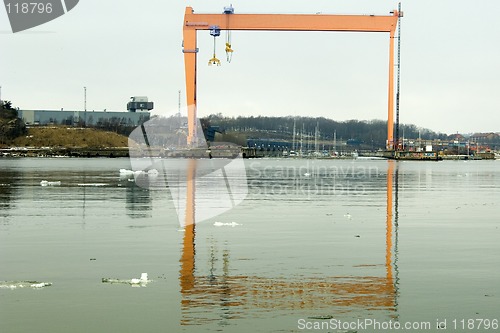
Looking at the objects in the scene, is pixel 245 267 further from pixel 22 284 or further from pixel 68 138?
pixel 68 138

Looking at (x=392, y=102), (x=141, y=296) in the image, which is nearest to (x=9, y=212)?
(x=141, y=296)

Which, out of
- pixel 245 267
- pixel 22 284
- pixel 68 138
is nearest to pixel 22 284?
pixel 22 284

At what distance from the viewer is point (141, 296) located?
29.8ft

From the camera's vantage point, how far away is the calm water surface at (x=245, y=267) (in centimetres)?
820

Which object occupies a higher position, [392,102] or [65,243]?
[392,102]

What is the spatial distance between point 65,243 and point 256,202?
410 inches

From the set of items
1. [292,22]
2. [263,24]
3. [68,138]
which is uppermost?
[292,22]

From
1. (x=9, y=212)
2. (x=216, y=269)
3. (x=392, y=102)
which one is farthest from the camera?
(x=392, y=102)

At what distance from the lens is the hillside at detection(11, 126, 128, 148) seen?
128625mm

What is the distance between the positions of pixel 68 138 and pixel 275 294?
127m

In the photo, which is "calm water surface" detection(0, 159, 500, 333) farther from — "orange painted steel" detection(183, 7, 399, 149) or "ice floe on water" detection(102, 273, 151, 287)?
"orange painted steel" detection(183, 7, 399, 149)

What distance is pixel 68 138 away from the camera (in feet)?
435

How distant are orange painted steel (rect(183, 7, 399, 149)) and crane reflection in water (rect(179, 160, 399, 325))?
257 ft

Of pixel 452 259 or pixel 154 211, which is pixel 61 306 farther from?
pixel 154 211
